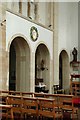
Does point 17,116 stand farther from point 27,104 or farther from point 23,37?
point 23,37

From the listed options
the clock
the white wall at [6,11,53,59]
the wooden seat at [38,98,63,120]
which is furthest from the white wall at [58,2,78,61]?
the wooden seat at [38,98,63,120]

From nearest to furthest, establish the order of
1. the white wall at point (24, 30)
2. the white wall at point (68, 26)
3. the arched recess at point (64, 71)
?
1. the white wall at point (24, 30)
2. the white wall at point (68, 26)
3. the arched recess at point (64, 71)

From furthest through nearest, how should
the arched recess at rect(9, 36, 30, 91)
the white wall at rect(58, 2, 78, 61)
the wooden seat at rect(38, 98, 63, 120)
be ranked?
the white wall at rect(58, 2, 78, 61) → the arched recess at rect(9, 36, 30, 91) → the wooden seat at rect(38, 98, 63, 120)

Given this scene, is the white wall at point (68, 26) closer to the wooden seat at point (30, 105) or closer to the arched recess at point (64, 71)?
the arched recess at point (64, 71)

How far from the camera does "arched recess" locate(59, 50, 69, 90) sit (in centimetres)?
1595

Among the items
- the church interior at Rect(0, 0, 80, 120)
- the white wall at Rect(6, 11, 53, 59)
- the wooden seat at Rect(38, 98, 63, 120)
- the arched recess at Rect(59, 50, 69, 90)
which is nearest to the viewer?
the wooden seat at Rect(38, 98, 63, 120)

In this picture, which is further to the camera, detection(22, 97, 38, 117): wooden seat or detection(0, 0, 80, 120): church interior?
detection(0, 0, 80, 120): church interior

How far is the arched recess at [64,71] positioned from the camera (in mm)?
15953

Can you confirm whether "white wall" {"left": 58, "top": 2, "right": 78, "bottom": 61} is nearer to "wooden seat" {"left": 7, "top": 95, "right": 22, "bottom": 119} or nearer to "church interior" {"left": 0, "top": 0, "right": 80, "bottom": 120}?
"church interior" {"left": 0, "top": 0, "right": 80, "bottom": 120}

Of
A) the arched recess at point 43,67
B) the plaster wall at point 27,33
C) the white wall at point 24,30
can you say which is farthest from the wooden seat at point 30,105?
the arched recess at point 43,67

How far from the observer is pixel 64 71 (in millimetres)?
16141

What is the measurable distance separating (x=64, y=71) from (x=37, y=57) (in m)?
3.63

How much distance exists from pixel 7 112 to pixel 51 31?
8.83m

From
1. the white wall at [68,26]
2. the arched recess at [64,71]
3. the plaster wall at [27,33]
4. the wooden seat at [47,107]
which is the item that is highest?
the white wall at [68,26]
